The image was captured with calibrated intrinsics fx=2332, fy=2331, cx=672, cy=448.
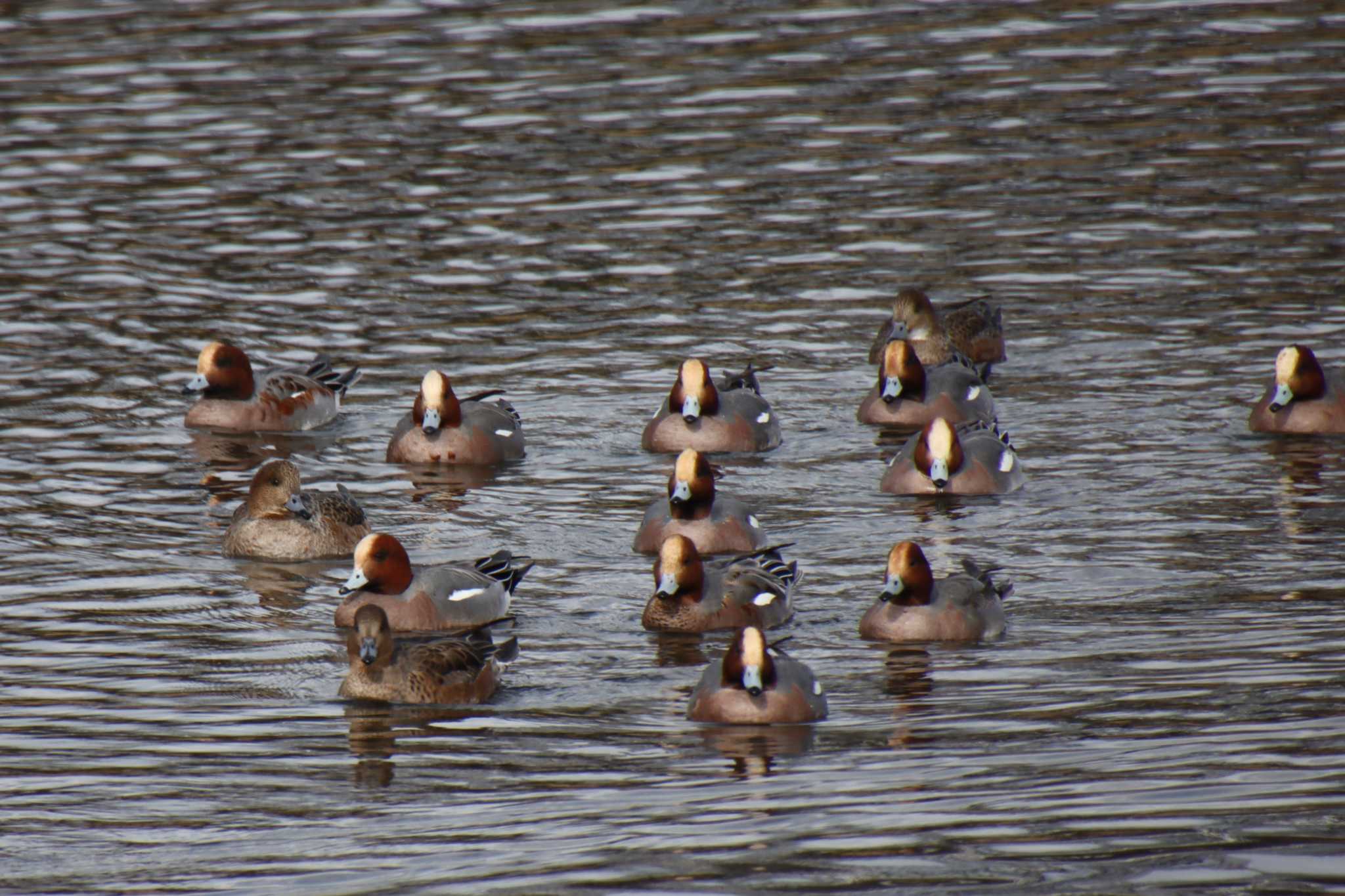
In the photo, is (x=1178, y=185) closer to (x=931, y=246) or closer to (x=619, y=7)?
(x=931, y=246)

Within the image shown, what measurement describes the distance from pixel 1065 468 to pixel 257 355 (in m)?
8.35

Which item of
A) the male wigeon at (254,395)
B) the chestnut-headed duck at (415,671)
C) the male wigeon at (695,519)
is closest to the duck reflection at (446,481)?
the male wigeon at (254,395)

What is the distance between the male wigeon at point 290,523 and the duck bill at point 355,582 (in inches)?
77.1

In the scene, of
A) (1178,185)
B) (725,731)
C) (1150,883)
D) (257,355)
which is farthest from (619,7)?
(1150,883)

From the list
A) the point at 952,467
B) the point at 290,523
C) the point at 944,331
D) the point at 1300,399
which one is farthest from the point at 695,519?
the point at 944,331

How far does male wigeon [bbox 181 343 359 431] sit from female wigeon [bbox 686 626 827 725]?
888 cm

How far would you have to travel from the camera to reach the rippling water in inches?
402

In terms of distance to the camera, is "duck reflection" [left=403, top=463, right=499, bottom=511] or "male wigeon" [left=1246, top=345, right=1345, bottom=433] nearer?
"duck reflection" [left=403, top=463, right=499, bottom=511]

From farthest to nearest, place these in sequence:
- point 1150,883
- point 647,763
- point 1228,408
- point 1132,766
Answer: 1. point 1228,408
2. point 647,763
3. point 1132,766
4. point 1150,883

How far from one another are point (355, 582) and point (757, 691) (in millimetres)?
3407

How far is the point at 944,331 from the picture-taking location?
71.5ft

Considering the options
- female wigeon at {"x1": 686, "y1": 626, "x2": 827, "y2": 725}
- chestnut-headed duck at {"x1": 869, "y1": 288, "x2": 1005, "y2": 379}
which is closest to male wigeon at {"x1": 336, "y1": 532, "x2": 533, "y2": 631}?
female wigeon at {"x1": 686, "y1": 626, "x2": 827, "y2": 725}

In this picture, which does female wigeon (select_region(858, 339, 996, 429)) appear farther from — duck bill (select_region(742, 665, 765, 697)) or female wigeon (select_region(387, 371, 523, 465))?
duck bill (select_region(742, 665, 765, 697))

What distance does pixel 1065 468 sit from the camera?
1827 centimetres
